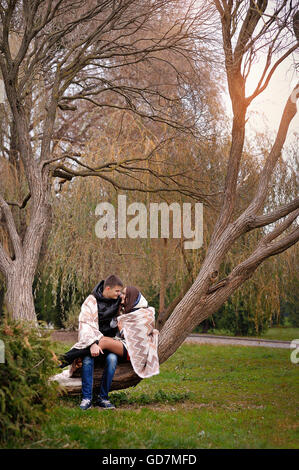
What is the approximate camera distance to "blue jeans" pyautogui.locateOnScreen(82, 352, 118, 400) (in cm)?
552

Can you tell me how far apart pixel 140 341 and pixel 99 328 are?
1.51 ft

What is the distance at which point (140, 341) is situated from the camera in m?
5.86

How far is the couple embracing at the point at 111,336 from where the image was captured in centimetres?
554

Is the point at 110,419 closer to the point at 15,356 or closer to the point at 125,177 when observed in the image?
the point at 15,356

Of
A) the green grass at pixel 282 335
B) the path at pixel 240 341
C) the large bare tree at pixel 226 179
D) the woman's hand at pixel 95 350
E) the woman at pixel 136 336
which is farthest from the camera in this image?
the green grass at pixel 282 335

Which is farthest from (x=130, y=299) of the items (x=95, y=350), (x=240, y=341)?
(x=240, y=341)

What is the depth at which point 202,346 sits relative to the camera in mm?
14406

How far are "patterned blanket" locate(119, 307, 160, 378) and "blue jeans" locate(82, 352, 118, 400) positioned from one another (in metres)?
0.23

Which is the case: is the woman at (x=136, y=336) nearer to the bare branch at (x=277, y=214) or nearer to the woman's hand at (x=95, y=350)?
the woman's hand at (x=95, y=350)

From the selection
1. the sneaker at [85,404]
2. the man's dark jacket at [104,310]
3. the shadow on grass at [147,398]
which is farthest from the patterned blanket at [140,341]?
the shadow on grass at [147,398]

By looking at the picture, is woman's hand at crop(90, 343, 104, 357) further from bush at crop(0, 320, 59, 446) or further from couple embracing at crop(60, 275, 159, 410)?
bush at crop(0, 320, 59, 446)

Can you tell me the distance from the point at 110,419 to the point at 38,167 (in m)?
4.60

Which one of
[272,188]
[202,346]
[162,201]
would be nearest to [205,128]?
[162,201]

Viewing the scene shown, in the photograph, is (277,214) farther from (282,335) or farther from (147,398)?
(282,335)
